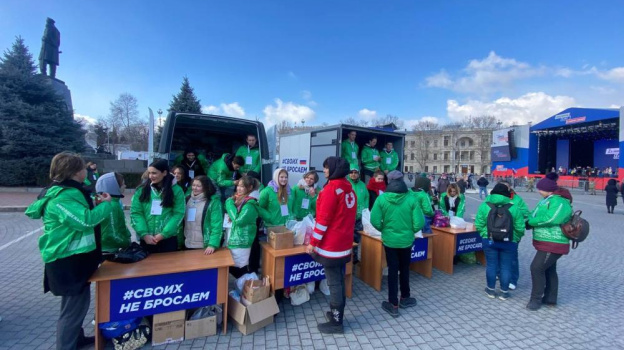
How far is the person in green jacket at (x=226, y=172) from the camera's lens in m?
5.59

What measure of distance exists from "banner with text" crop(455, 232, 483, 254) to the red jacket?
2.99 metres

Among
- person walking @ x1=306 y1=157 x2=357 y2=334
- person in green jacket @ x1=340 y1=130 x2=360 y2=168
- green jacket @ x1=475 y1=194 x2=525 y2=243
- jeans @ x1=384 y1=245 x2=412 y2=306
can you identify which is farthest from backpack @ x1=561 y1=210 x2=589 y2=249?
person in green jacket @ x1=340 y1=130 x2=360 y2=168

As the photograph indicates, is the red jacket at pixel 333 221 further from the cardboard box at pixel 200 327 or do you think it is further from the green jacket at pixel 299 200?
the green jacket at pixel 299 200

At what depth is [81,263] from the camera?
7.89ft

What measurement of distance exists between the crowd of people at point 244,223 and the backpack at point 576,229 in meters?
0.08

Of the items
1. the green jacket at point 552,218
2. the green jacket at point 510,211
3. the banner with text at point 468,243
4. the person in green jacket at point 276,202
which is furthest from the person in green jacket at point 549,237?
the person in green jacket at point 276,202

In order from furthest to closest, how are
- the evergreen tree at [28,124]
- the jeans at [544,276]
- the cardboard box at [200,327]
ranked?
the evergreen tree at [28,124] → the jeans at [544,276] → the cardboard box at [200,327]

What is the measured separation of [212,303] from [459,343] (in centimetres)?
255

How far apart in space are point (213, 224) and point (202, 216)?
19 centimetres

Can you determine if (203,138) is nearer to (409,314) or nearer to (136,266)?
(136,266)

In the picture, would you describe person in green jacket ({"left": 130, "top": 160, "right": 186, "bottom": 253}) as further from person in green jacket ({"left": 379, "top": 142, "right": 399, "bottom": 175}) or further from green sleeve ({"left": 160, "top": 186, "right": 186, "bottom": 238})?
person in green jacket ({"left": 379, "top": 142, "right": 399, "bottom": 175})

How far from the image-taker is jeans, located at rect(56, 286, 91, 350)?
243 centimetres

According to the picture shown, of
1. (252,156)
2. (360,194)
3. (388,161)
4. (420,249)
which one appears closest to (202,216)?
(252,156)

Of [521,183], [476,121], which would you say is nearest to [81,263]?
[521,183]
